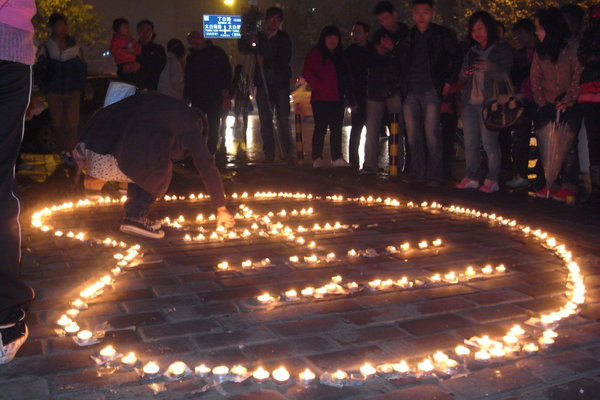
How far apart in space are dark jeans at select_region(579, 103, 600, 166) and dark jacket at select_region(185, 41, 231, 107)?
5.71 metres

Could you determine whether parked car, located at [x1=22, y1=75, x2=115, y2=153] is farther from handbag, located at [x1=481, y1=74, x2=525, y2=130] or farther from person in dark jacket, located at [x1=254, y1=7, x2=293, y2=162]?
handbag, located at [x1=481, y1=74, x2=525, y2=130]

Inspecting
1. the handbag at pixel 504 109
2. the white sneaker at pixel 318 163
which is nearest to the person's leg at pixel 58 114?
the white sneaker at pixel 318 163

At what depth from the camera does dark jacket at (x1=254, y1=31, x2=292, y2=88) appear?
11.3 metres

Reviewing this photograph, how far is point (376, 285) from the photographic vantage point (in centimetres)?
431

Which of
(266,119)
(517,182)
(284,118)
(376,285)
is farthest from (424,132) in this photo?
(376,285)

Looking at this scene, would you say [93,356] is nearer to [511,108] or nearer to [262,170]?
[511,108]

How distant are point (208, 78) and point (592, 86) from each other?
5920 millimetres

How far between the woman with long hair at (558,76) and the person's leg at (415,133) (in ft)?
5.37

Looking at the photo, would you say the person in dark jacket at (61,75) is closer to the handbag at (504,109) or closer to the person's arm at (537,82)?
the handbag at (504,109)

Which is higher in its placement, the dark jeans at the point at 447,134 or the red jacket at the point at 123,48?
the red jacket at the point at 123,48

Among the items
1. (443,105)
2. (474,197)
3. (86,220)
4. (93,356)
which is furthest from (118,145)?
(443,105)

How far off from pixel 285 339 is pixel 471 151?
551 centimetres

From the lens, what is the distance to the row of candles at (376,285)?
4.12 meters

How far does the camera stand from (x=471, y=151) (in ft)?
27.5
